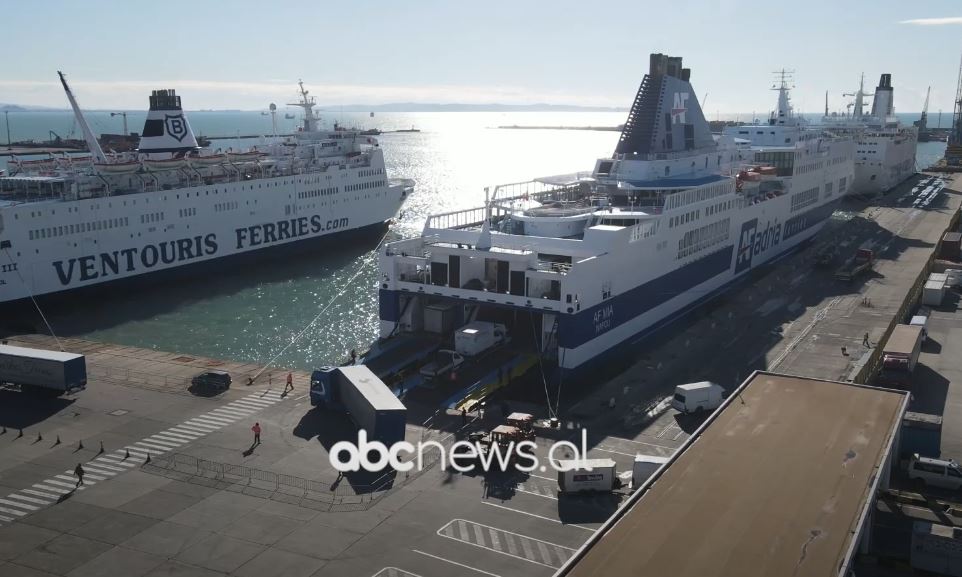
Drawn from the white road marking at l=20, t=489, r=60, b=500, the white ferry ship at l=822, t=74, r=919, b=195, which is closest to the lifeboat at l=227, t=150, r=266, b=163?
the white road marking at l=20, t=489, r=60, b=500

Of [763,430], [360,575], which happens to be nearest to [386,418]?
[360,575]

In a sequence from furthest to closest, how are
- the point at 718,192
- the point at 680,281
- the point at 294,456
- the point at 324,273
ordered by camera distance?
the point at 324,273, the point at 718,192, the point at 680,281, the point at 294,456

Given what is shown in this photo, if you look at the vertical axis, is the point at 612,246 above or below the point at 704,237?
above

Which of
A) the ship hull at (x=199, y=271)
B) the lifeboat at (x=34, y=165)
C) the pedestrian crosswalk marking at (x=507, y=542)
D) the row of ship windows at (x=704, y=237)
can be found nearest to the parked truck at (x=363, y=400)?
the pedestrian crosswalk marking at (x=507, y=542)

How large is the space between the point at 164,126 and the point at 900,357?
49.8 m

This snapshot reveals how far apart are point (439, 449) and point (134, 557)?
8.51 metres

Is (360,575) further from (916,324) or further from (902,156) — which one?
(902,156)

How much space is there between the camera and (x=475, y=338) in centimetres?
2989

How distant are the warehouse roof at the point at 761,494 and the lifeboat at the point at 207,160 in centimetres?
4317

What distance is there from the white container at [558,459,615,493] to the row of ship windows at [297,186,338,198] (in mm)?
43690

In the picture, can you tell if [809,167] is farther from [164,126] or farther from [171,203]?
[164,126]

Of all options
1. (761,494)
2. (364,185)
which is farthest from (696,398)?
(364,185)

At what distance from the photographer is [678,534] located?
1414cm

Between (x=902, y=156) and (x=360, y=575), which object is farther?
(x=902, y=156)
